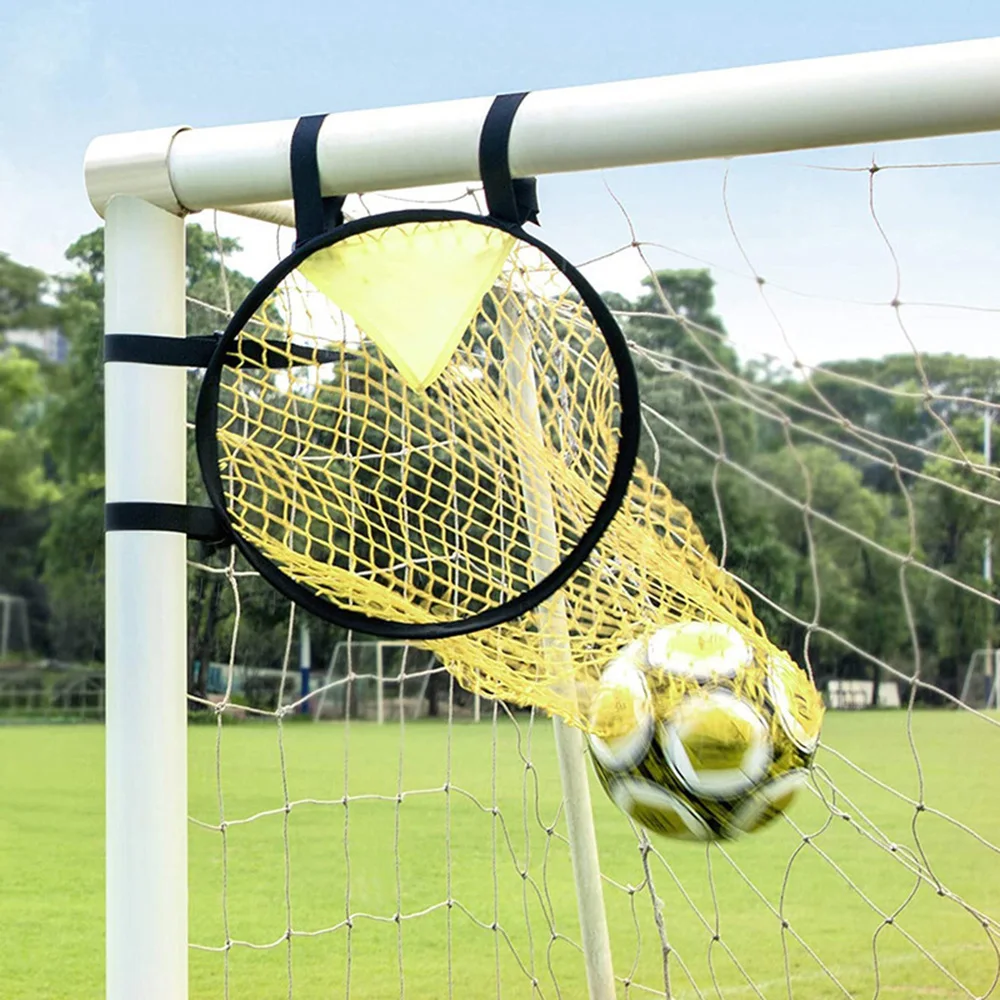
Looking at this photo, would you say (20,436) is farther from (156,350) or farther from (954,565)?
(156,350)

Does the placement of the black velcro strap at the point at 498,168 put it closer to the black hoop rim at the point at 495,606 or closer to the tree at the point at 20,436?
the black hoop rim at the point at 495,606

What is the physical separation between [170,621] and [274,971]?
4.10 m

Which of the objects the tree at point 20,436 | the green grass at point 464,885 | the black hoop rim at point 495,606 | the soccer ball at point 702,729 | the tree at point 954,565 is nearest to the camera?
the black hoop rim at point 495,606

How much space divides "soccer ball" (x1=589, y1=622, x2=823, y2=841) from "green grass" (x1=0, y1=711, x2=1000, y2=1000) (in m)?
1.43

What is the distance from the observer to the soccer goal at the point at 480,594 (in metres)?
1.05

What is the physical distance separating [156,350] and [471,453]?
0.38 metres

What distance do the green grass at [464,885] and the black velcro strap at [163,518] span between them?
1871mm

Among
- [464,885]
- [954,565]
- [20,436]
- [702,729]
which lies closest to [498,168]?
[702,729]

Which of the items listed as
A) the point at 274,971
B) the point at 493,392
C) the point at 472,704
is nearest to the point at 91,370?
the point at 472,704

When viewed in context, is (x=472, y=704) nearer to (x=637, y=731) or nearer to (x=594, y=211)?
(x=594, y=211)

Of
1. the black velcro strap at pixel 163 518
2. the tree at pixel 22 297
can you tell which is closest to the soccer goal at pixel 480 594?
the black velcro strap at pixel 163 518

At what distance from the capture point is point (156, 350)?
1113 mm

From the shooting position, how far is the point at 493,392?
142 centimetres

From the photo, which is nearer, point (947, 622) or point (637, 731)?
point (637, 731)
